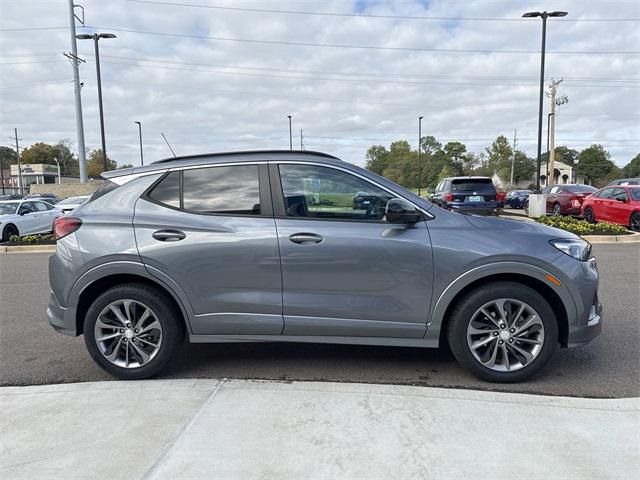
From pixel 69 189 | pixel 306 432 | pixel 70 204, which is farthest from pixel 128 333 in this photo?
pixel 69 189

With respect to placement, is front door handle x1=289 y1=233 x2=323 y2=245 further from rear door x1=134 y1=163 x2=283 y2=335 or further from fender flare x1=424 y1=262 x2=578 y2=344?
fender flare x1=424 y1=262 x2=578 y2=344

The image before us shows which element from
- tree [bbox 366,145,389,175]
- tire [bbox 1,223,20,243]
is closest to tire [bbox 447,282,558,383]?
tire [bbox 1,223,20,243]

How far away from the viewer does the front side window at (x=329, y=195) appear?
3695mm

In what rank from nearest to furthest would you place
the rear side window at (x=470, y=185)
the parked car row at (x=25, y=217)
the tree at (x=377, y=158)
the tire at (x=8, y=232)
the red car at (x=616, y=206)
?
the red car at (x=616, y=206) < the rear side window at (x=470, y=185) < the tire at (x=8, y=232) < the parked car row at (x=25, y=217) < the tree at (x=377, y=158)

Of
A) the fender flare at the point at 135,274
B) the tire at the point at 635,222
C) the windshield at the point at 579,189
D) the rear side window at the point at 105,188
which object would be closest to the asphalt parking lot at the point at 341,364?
the fender flare at the point at 135,274

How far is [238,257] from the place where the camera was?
363 cm

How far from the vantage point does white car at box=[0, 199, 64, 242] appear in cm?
1471

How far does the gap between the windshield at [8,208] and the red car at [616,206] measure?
19.3 meters

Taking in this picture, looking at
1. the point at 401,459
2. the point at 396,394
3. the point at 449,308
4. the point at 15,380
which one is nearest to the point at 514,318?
the point at 449,308

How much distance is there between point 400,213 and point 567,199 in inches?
734

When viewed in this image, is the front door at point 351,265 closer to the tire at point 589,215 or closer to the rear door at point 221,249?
the rear door at point 221,249

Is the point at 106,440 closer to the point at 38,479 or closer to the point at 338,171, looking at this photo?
the point at 38,479

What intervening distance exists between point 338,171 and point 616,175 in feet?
365

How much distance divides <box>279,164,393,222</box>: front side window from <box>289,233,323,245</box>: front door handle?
0.18 m
